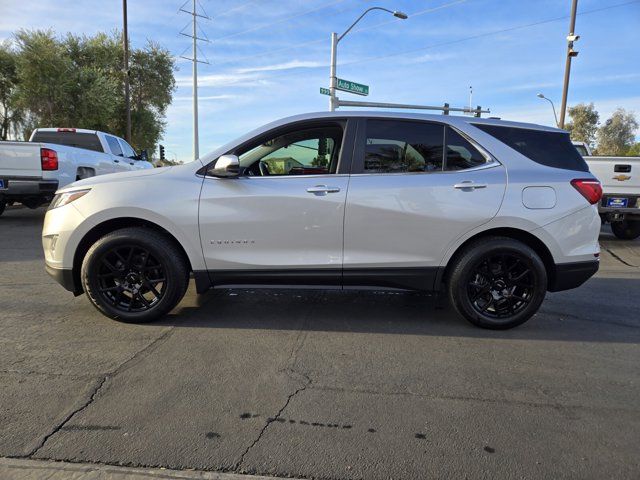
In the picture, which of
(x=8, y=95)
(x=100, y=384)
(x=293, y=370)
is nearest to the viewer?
(x=100, y=384)

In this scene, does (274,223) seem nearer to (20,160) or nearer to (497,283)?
(497,283)

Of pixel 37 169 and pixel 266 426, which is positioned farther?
pixel 37 169

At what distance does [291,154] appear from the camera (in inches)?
172

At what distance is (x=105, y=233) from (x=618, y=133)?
8245 cm

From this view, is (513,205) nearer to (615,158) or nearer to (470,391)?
(470,391)

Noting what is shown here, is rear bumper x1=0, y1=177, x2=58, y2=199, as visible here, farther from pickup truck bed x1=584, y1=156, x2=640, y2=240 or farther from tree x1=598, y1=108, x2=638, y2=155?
tree x1=598, y1=108, x2=638, y2=155

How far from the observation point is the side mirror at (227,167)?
391 centimetres

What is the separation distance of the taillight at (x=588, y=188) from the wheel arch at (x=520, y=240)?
54 centimetres

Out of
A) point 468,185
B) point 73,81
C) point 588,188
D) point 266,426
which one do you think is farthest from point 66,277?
point 73,81

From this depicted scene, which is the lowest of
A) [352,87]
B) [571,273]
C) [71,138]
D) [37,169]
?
[571,273]

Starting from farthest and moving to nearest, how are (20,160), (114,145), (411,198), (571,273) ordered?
(114,145), (20,160), (571,273), (411,198)

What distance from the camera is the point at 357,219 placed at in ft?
13.3

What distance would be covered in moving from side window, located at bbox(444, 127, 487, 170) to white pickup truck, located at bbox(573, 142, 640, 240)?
20.0ft

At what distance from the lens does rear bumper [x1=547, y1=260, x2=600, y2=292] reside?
4.16 metres
